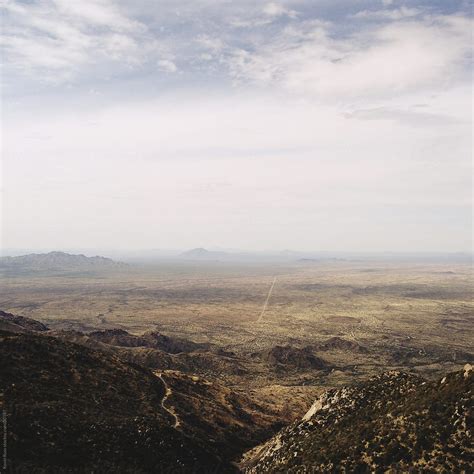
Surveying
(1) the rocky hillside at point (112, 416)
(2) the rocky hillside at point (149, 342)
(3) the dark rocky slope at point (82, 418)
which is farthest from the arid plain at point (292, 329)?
(3) the dark rocky slope at point (82, 418)

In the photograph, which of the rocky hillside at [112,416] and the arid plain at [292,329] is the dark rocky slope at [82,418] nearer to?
the rocky hillside at [112,416]

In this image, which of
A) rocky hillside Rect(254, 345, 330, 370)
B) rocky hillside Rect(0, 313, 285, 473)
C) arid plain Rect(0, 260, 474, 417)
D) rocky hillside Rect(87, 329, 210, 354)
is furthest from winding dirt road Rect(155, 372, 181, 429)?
rocky hillside Rect(87, 329, 210, 354)

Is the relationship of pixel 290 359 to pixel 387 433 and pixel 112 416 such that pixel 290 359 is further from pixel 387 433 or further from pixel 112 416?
pixel 387 433

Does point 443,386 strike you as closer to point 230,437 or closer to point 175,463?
point 175,463

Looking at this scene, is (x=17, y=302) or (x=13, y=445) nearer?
(x=13, y=445)

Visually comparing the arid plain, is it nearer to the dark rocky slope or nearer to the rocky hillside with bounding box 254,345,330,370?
the rocky hillside with bounding box 254,345,330,370

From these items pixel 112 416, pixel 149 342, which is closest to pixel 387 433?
pixel 112 416

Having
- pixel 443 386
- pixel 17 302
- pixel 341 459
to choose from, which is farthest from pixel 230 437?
pixel 17 302

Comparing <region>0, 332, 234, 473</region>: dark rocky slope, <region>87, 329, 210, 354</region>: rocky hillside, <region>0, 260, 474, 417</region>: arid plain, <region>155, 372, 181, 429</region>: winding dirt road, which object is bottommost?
<region>0, 260, 474, 417</region>: arid plain
